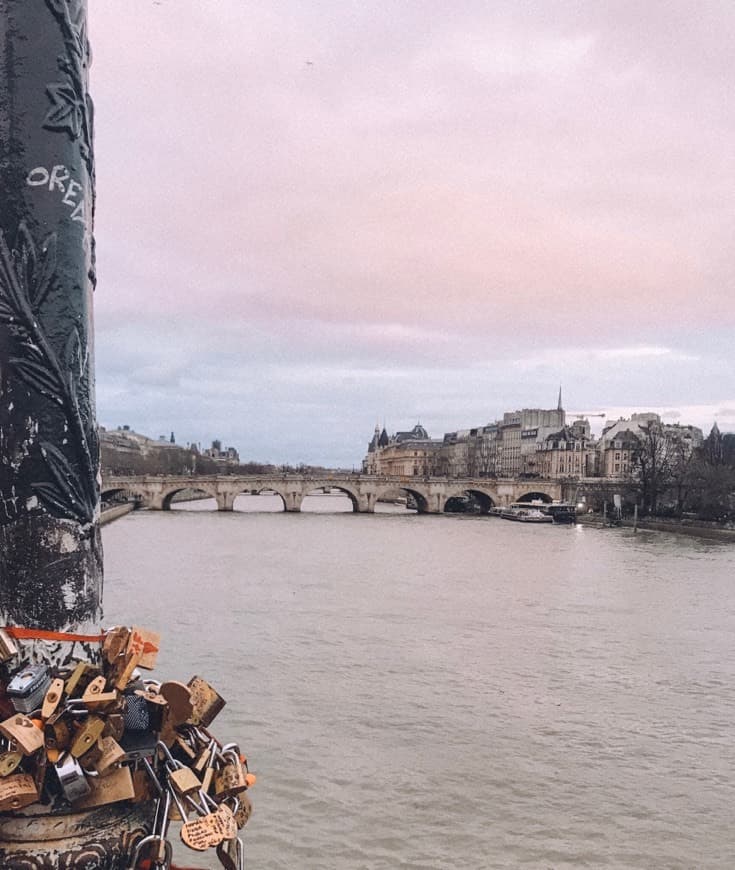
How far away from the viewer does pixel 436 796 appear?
7.26m

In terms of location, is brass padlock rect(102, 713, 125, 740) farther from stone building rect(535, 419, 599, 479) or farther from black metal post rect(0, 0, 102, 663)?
stone building rect(535, 419, 599, 479)

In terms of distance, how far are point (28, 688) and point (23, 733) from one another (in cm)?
12

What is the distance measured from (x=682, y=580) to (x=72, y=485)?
23.9 m

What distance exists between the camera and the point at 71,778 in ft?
6.90

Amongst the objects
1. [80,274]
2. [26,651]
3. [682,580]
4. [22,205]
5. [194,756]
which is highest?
[22,205]

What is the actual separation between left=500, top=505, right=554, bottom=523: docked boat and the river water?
91.2ft

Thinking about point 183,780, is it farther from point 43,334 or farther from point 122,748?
point 43,334

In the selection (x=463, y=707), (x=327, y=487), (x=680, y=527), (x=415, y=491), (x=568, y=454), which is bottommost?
(x=463, y=707)

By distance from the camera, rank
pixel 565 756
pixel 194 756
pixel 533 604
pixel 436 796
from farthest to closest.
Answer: pixel 533 604 → pixel 565 756 → pixel 436 796 → pixel 194 756

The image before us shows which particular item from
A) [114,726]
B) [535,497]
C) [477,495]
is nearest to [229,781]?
[114,726]

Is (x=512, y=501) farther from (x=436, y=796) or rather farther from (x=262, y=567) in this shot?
(x=436, y=796)

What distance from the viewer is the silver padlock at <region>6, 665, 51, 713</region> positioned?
212 centimetres

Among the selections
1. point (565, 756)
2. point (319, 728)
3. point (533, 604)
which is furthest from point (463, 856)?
point (533, 604)

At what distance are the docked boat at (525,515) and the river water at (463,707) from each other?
27810 millimetres
